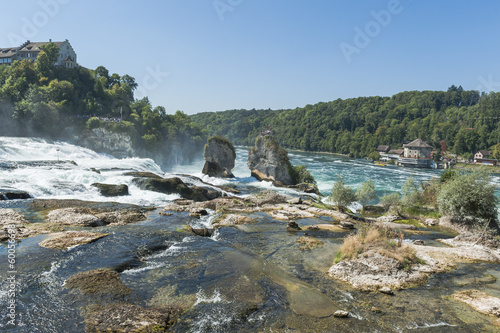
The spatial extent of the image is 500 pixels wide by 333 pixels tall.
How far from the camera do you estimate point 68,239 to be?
14.8m

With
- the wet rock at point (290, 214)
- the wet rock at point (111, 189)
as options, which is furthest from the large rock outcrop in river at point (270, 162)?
the wet rock at point (111, 189)

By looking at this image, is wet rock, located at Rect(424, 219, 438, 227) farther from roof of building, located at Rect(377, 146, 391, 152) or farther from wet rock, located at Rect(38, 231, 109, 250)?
roof of building, located at Rect(377, 146, 391, 152)

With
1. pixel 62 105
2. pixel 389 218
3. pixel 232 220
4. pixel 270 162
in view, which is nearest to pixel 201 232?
pixel 232 220

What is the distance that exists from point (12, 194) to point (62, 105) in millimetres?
55085

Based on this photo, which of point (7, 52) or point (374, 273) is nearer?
point (374, 273)

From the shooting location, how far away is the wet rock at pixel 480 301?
9711mm

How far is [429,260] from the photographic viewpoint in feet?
47.6

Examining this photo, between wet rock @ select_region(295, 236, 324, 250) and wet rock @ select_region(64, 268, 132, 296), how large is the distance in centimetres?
965

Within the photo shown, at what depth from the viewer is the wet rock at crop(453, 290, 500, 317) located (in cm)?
971

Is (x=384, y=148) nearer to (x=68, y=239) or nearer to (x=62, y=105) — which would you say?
(x=62, y=105)

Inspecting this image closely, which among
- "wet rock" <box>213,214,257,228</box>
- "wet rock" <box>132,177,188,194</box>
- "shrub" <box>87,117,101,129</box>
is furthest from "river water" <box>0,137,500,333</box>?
"shrub" <box>87,117,101,129</box>

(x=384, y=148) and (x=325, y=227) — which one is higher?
(x=384, y=148)

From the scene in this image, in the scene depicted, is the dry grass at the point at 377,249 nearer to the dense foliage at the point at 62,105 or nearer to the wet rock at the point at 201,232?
the wet rock at the point at 201,232

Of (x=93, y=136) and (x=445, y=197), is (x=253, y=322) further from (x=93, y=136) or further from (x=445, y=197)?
(x=93, y=136)
